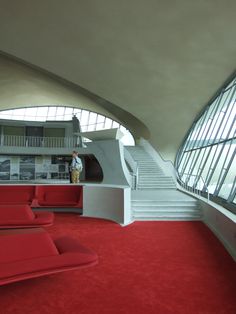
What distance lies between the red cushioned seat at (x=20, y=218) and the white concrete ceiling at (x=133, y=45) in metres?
8.38

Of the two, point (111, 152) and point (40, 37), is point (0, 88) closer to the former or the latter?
point (40, 37)

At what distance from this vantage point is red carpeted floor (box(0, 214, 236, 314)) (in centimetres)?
309

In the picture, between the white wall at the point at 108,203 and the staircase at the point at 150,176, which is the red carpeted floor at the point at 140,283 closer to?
the white wall at the point at 108,203

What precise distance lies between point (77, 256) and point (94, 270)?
0.66 metres

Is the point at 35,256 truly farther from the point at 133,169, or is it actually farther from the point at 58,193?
the point at 133,169

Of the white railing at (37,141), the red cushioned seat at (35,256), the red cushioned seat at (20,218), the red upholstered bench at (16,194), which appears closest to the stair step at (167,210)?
the red upholstered bench at (16,194)

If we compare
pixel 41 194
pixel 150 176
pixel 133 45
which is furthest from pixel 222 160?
pixel 133 45

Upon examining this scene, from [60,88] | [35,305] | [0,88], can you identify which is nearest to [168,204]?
[35,305]

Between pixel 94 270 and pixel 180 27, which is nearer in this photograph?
pixel 94 270

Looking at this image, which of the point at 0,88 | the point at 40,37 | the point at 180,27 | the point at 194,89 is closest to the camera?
the point at 180,27

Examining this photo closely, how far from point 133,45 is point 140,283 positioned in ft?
39.1

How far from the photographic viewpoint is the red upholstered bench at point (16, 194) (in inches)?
354

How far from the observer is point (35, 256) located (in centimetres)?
371

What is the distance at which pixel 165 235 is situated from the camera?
641cm
